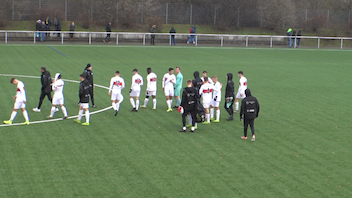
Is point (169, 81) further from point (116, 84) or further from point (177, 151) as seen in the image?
point (177, 151)

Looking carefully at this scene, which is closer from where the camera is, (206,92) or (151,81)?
(206,92)

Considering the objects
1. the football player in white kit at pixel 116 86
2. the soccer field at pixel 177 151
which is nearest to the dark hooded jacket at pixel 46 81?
the soccer field at pixel 177 151

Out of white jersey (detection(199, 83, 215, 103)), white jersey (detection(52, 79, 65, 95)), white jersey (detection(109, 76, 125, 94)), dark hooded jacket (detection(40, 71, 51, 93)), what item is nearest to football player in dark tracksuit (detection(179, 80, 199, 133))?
white jersey (detection(199, 83, 215, 103))

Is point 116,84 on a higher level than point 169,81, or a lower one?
lower

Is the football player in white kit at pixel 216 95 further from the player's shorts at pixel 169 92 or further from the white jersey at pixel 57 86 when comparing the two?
the white jersey at pixel 57 86

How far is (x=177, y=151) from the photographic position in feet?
46.5

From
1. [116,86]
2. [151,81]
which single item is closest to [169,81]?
[151,81]

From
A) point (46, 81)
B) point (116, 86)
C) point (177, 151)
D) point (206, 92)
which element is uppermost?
point (46, 81)

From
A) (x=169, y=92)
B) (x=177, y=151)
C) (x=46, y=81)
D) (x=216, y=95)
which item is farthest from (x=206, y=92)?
(x=46, y=81)

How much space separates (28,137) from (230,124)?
751 cm

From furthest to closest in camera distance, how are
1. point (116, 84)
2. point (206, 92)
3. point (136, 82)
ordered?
point (136, 82) < point (116, 84) < point (206, 92)

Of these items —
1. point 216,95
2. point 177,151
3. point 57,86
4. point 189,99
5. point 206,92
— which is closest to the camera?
point 177,151

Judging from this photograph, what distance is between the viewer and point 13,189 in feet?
35.5

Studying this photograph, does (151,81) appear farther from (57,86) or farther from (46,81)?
(46,81)
